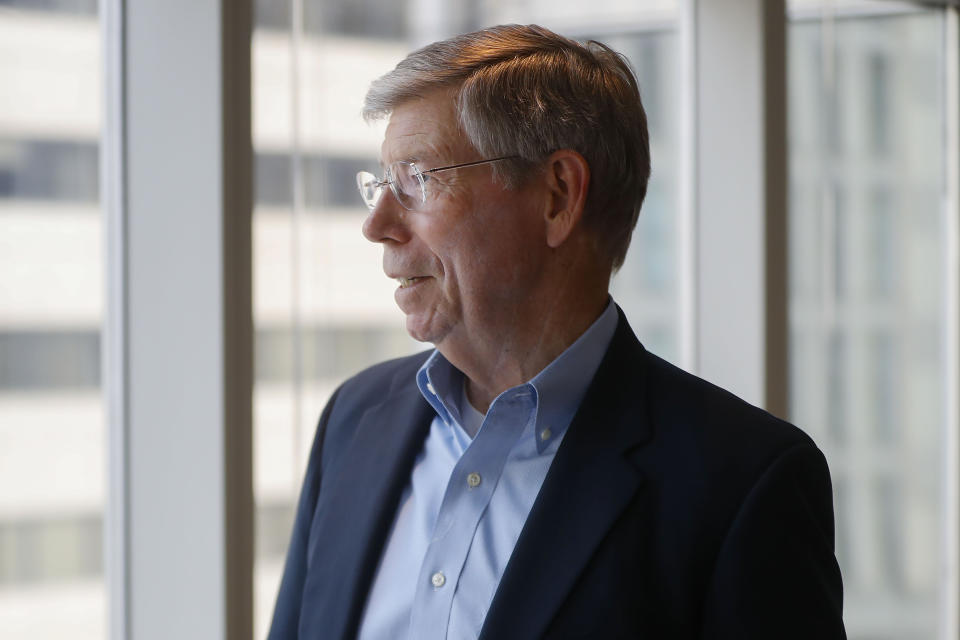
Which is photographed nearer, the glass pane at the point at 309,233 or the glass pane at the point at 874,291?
the glass pane at the point at 309,233

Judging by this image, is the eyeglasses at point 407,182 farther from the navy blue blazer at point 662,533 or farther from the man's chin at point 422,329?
the navy blue blazer at point 662,533

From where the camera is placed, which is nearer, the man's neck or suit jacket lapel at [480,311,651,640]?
suit jacket lapel at [480,311,651,640]

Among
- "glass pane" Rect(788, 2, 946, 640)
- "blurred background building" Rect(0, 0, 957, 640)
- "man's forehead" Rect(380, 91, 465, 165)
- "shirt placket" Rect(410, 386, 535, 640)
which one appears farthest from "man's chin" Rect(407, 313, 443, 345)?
"glass pane" Rect(788, 2, 946, 640)

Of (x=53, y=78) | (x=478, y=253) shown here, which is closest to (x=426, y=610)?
(x=478, y=253)

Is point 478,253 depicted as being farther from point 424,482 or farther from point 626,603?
point 626,603

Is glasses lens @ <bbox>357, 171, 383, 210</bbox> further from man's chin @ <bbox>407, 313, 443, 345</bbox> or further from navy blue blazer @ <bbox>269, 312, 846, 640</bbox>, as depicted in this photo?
navy blue blazer @ <bbox>269, 312, 846, 640</bbox>

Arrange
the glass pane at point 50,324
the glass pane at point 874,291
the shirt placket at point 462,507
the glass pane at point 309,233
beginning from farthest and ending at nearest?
the glass pane at point 874,291
the glass pane at point 309,233
the glass pane at point 50,324
the shirt placket at point 462,507

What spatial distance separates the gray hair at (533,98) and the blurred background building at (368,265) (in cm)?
75

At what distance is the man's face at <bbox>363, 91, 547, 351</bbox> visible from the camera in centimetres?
140

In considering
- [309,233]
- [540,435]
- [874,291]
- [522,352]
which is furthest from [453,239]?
[874,291]

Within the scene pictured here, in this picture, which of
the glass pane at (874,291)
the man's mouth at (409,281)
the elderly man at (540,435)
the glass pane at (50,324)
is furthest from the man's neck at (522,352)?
the glass pane at (874,291)

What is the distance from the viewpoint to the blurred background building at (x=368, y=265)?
1.91 metres

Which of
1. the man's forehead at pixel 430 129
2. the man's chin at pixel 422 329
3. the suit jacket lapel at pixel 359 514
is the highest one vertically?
the man's forehead at pixel 430 129

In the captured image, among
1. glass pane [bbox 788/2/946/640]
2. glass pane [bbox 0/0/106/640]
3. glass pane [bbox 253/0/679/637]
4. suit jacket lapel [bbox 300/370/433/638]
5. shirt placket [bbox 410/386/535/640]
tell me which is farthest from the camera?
glass pane [bbox 788/2/946/640]
